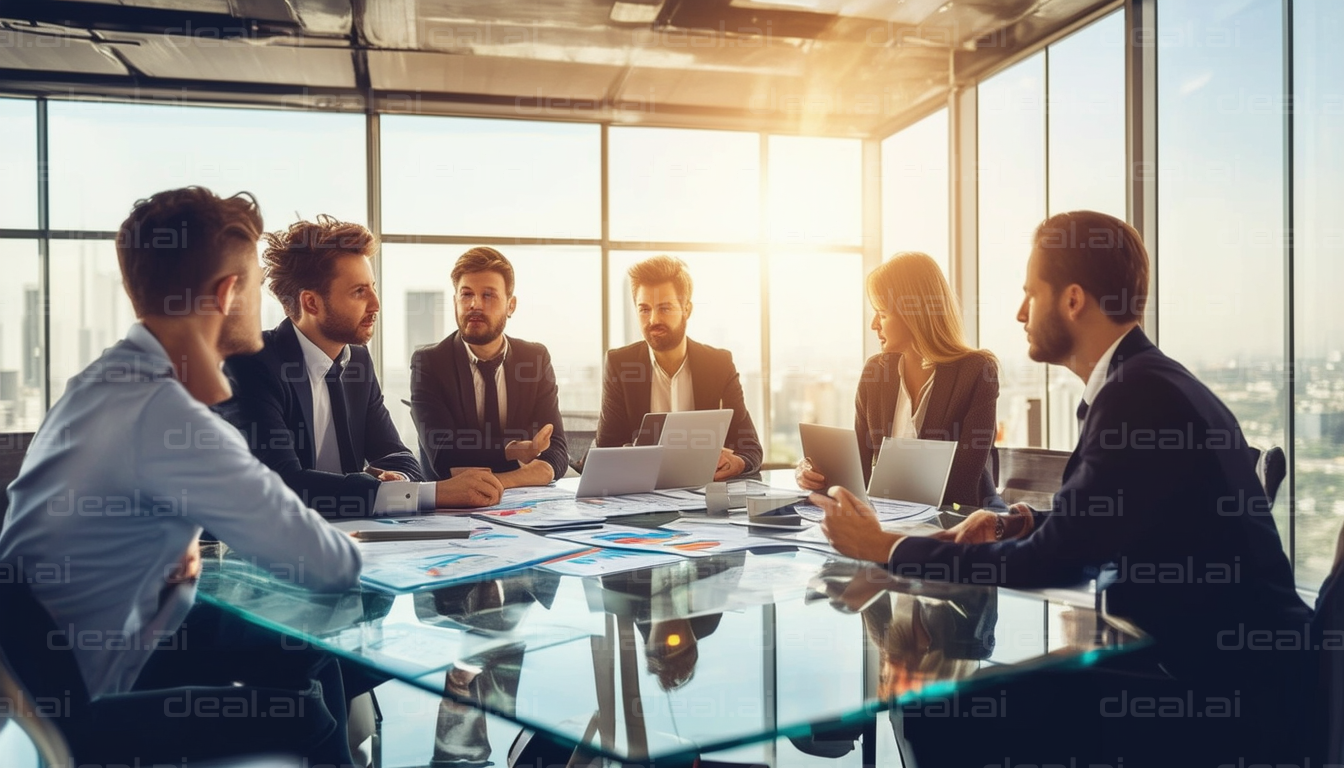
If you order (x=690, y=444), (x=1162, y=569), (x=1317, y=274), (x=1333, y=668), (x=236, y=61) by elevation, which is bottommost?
(x=1333, y=668)

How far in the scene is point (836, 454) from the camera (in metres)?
2.69

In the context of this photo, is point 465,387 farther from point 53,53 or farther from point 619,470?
point 53,53

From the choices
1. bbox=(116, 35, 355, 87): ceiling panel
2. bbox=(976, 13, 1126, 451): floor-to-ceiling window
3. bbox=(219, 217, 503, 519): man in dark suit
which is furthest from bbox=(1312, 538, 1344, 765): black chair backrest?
bbox=(116, 35, 355, 87): ceiling panel

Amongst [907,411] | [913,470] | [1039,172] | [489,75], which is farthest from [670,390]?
[489,75]

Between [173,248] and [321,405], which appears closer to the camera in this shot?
[173,248]

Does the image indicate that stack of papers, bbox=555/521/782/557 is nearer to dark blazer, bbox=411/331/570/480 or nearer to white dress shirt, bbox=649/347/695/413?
dark blazer, bbox=411/331/570/480

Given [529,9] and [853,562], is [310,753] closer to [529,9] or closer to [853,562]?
[853,562]

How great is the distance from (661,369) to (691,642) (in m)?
2.79

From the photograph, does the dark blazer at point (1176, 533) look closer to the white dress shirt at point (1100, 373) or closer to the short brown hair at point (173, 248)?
the white dress shirt at point (1100, 373)

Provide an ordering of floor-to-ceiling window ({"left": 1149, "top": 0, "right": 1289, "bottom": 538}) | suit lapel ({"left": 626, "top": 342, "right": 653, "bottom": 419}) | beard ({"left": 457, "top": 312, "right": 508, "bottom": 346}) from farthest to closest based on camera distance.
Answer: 1. floor-to-ceiling window ({"left": 1149, "top": 0, "right": 1289, "bottom": 538})
2. suit lapel ({"left": 626, "top": 342, "right": 653, "bottom": 419})
3. beard ({"left": 457, "top": 312, "right": 508, "bottom": 346})

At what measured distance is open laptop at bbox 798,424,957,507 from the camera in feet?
8.50

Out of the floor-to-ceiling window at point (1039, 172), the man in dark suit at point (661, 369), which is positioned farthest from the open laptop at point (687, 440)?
the floor-to-ceiling window at point (1039, 172)

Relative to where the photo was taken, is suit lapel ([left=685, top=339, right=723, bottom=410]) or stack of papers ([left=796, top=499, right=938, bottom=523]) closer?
stack of papers ([left=796, top=499, right=938, bottom=523])

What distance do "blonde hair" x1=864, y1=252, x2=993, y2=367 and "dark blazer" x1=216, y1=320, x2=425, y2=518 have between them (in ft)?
6.26
